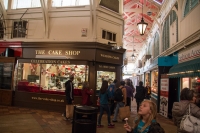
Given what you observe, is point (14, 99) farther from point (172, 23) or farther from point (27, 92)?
point (172, 23)

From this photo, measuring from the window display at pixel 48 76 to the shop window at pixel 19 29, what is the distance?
2.04 metres

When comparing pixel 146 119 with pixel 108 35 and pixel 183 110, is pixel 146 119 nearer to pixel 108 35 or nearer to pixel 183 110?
pixel 183 110

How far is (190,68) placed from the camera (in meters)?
6.97

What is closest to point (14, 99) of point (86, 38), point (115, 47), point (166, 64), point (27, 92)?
point (27, 92)

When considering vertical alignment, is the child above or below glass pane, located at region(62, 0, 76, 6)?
below

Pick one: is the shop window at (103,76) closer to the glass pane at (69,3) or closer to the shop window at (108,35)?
the shop window at (108,35)

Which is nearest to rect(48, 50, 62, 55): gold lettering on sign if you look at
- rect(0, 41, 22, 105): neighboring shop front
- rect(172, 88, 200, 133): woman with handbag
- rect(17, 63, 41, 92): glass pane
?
rect(17, 63, 41, 92): glass pane

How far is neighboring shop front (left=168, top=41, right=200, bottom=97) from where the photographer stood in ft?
21.5

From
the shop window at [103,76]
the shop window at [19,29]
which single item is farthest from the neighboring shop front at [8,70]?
the shop window at [103,76]

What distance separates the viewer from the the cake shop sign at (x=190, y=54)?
753 centimetres

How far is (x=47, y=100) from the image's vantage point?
10.4 meters

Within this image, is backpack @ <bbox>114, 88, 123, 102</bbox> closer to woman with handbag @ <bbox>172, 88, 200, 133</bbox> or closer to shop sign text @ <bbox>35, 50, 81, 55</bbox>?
shop sign text @ <bbox>35, 50, 81, 55</bbox>

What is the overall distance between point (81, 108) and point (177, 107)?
2467mm

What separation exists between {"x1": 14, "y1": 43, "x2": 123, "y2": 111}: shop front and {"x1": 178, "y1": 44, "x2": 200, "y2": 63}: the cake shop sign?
3.46 meters
